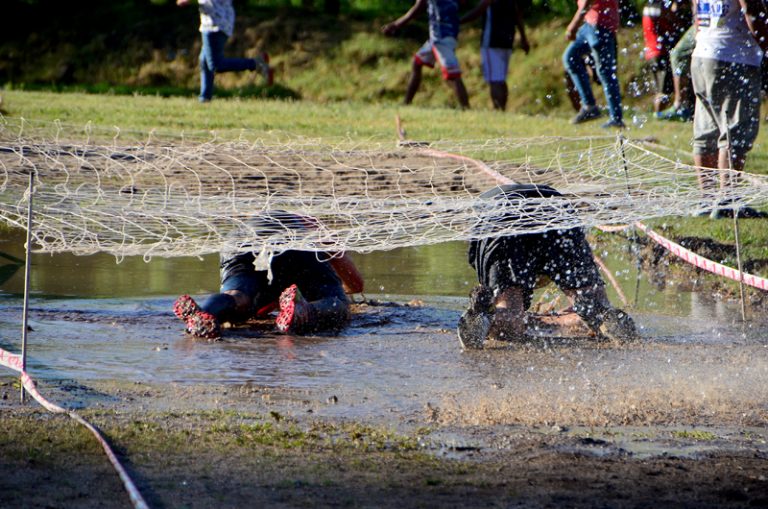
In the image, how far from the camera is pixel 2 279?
6730mm

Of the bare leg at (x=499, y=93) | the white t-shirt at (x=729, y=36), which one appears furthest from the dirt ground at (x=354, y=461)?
the bare leg at (x=499, y=93)

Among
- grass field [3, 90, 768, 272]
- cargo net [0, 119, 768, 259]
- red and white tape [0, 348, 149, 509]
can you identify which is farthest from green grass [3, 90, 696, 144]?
red and white tape [0, 348, 149, 509]

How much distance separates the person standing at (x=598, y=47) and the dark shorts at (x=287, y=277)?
708cm

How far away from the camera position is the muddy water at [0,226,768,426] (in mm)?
5324

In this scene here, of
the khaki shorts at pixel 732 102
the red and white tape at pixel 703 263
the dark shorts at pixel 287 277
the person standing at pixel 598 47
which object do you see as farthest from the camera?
the person standing at pixel 598 47

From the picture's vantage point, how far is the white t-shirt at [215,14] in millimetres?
15508

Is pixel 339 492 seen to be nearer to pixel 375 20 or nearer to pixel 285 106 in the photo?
pixel 285 106

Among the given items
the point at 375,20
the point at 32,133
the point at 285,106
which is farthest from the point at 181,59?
the point at 32,133

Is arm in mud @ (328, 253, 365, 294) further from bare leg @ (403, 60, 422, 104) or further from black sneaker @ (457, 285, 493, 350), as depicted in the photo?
bare leg @ (403, 60, 422, 104)

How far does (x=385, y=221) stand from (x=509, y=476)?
291 centimetres

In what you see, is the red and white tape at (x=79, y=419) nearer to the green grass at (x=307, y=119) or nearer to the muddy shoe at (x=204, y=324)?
the muddy shoe at (x=204, y=324)

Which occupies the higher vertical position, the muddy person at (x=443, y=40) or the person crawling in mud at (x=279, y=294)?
the muddy person at (x=443, y=40)

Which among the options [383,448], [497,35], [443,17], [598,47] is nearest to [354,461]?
[383,448]

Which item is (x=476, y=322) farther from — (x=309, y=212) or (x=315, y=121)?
(x=315, y=121)
